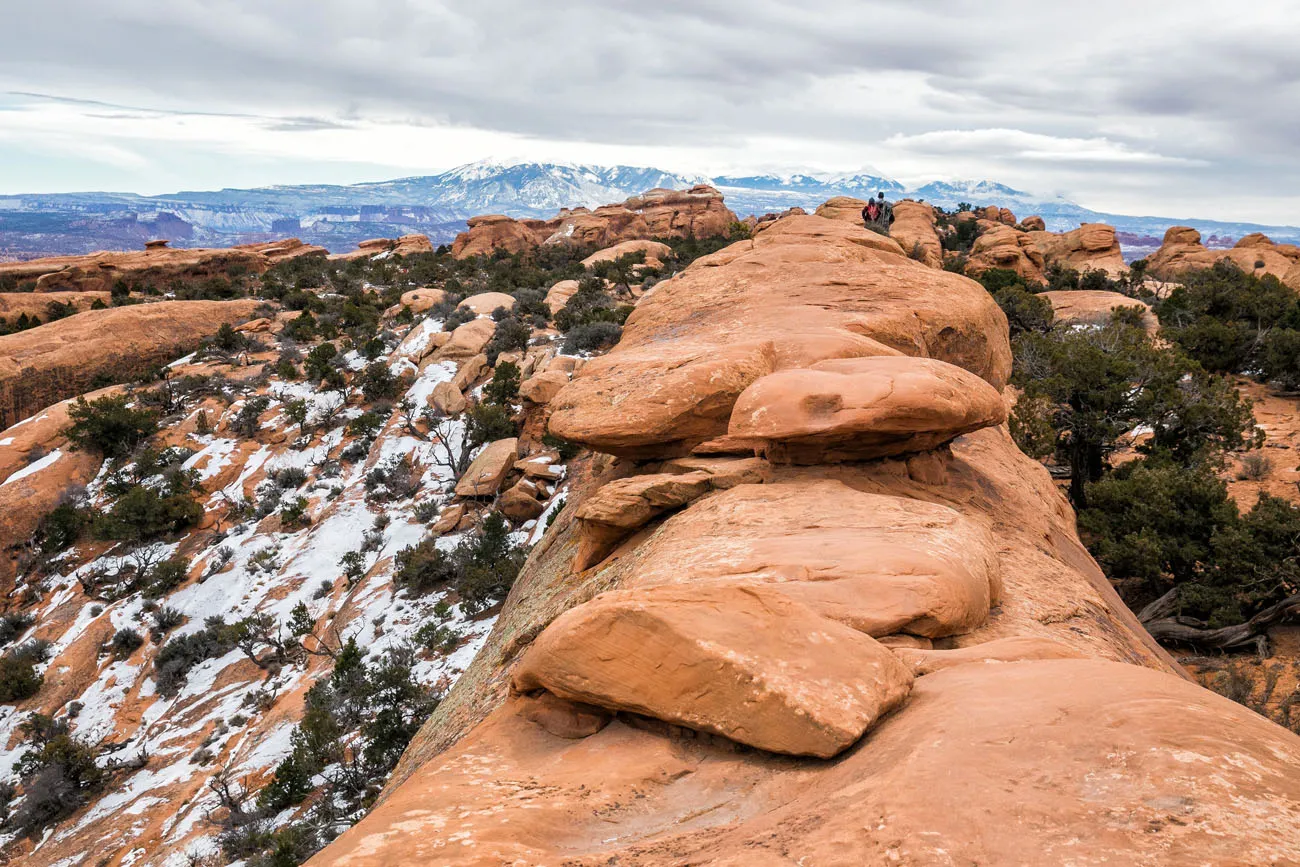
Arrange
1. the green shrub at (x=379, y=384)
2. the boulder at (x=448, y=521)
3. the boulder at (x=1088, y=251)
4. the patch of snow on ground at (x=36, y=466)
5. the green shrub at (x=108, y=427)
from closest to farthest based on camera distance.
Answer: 1. the boulder at (x=448, y=521)
2. the patch of snow on ground at (x=36, y=466)
3. the green shrub at (x=108, y=427)
4. the green shrub at (x=379, y=384)
5. the boulder at (x=1088, y=251)

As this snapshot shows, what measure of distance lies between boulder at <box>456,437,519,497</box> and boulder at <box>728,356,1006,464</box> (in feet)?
38.5

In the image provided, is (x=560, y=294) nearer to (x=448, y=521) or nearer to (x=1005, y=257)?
(x=448, y=521)

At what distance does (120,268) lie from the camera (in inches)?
1730

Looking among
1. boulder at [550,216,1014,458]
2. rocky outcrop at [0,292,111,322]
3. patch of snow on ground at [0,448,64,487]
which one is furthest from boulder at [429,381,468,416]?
rocky outcrop at [0,292,111,322]

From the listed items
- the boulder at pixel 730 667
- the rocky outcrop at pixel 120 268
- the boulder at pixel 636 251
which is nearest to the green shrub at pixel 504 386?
the boulder at pixel 730 667

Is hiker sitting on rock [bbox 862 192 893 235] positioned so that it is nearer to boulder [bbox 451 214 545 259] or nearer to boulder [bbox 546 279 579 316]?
boulder [bbox 546 279 579 316]

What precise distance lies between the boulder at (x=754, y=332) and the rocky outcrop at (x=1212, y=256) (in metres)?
38.5

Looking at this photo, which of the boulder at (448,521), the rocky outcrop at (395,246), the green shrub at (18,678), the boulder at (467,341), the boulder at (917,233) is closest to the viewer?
the green shrub at (18,678)

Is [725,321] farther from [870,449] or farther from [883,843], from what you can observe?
[883,843]

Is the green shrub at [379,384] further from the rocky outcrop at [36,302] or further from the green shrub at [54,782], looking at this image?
the rocky outcrop at [36,302]

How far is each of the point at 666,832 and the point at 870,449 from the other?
5335 millimetres

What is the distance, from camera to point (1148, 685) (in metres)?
3.72

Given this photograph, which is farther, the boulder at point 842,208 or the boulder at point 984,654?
the boulder at point 842,208

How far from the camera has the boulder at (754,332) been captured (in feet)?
27.4
